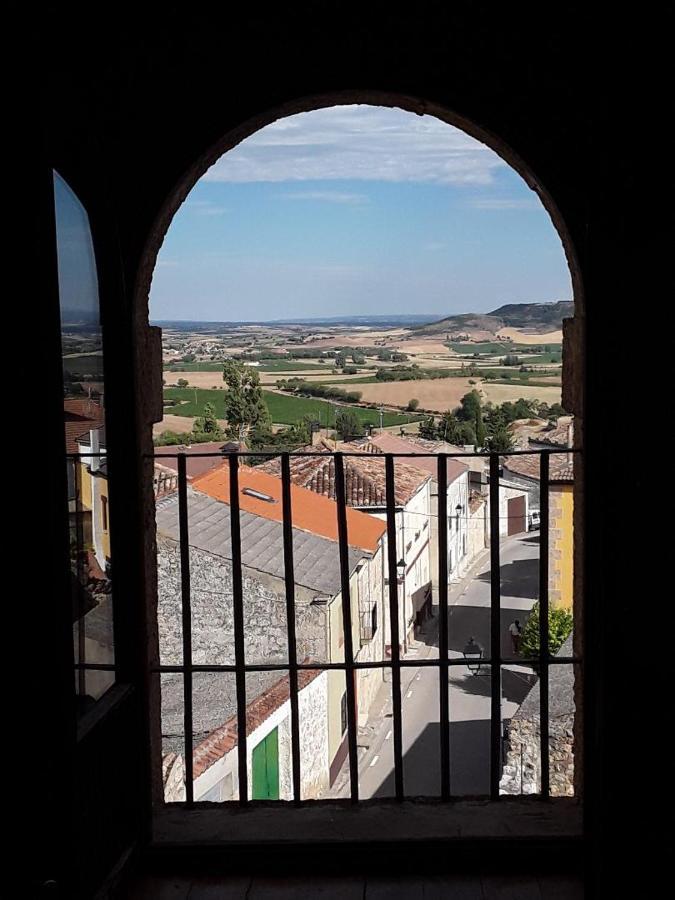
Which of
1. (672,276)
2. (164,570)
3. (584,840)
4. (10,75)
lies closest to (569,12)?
(672,276)

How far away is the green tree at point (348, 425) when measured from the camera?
25.9 meters

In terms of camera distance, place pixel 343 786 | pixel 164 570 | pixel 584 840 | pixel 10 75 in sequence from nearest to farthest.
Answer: pixel 10 75 < pixel 584 840 < pixel 164 570 < pixel 343 786

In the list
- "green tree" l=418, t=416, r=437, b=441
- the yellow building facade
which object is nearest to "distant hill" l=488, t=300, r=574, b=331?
"green tree" l=418, t=416, r=437, b=441

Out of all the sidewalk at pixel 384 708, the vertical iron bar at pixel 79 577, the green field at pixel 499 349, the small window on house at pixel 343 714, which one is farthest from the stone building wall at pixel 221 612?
the green field at pixel 499 349

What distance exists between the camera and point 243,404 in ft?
83.9

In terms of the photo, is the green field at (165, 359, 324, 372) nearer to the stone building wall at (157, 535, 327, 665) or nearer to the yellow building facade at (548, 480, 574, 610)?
the yellow building facade at (548, 480, 574, 610)

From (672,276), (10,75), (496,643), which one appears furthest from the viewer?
(496,643)

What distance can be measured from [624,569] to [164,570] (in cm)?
833

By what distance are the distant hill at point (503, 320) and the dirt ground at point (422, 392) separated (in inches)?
132

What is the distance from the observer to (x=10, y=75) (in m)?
1.46

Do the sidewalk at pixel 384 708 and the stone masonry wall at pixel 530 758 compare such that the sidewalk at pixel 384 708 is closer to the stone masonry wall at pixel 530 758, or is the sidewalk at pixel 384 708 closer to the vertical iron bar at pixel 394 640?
the stone masonry wall at pixel 530 758

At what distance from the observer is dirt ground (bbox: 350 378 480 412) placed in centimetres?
3125

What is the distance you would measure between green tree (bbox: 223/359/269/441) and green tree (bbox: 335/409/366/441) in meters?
2.15

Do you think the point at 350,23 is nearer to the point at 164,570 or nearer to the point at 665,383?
the point at 665,383
